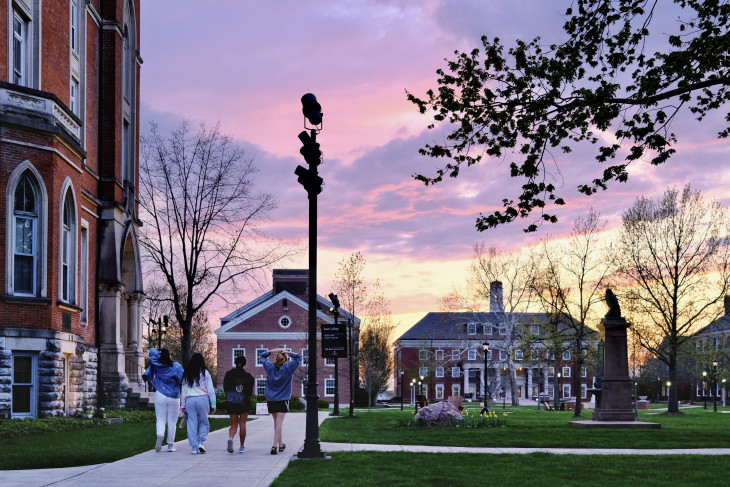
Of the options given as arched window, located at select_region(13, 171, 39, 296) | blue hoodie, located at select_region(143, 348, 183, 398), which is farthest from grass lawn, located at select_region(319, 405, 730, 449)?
arched window, located at select_region(13, 171, 39, 296)

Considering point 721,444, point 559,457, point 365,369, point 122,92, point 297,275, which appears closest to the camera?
point 559,457

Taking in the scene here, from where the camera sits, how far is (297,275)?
9362 cm

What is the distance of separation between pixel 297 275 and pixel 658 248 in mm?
49647

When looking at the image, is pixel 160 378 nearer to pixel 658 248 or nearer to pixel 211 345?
pixel 658 248

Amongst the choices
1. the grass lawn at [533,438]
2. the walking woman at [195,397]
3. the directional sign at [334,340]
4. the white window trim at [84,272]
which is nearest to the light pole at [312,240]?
the walking woman at [195,397]

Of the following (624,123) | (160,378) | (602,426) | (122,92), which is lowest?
(602,426)

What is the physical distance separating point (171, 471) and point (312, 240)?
4444 millimetres

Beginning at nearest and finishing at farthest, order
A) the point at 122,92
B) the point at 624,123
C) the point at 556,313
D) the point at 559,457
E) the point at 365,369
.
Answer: the point at 624,123, the point at 559,457, the point at 122,92, the point at 556,313, the point at 365,369

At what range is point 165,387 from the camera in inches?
628

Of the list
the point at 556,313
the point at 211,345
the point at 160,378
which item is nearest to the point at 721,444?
the point at 160,378

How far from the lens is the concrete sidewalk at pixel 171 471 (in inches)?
447

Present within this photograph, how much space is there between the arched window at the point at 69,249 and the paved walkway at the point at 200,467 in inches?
437

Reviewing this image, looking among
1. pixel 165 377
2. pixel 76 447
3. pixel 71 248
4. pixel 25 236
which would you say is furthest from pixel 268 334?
pixel 165 377

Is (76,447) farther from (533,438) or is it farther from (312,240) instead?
(533,438)
